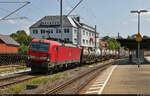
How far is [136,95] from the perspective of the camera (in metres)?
11.7

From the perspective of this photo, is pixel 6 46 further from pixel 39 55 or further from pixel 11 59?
pixel 39 55

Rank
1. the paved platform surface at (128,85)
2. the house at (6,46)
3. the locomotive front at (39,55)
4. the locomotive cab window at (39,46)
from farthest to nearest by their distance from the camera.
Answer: the house at (6,46)
the locomotive cab window at (39,46)
the locomotive front at (39,55)
the paved platform surface at (128,85)

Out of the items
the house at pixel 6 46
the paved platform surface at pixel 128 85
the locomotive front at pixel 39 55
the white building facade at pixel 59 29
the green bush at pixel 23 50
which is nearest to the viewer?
the paved platform surface at pixel 128 85

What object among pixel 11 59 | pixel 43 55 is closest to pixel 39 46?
pixel 43 55

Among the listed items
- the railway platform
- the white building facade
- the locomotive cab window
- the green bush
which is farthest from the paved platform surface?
the white building facade

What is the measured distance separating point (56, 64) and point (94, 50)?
84.1 ft

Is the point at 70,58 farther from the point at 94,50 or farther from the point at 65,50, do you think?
the point at 94,50

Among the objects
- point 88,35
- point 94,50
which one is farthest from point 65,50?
point 88,35

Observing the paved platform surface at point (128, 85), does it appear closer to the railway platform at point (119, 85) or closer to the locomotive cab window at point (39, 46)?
the railway platform at point (119, 85)

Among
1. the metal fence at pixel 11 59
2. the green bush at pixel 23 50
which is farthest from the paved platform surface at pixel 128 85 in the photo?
the green bush at pixel 23 50

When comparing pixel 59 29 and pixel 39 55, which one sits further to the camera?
pixel 59 29

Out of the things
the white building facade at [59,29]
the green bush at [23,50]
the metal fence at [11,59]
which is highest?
the white building facade at [59,29]

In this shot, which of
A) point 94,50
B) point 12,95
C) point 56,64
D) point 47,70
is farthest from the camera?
point 94,50

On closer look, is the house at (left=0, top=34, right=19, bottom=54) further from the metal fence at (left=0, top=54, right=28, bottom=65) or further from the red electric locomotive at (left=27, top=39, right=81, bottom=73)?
the red electric locomotive at (left=27, top=39, right=81, bottom=73)
